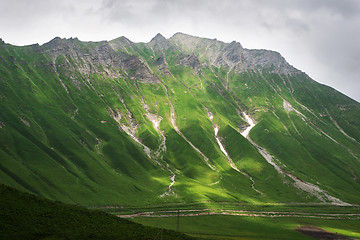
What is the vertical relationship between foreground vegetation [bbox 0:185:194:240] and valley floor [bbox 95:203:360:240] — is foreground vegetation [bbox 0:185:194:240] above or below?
above

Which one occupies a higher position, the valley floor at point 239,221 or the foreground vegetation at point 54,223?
the foreground vegetation at point 54,223

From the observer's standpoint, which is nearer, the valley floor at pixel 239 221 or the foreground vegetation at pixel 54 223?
the foreground vegetation at pixel 54 223

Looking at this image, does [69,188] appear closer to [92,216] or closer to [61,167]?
[61,167]

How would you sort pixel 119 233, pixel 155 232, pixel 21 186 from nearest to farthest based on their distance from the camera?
pixel 119 233, pixel 155 232, pixel 21 186

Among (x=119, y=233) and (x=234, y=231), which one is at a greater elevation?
(x=119, y=233)

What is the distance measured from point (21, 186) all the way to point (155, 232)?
361 ft

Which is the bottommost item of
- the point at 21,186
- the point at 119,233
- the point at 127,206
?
the point at 127,206

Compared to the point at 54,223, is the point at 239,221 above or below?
below

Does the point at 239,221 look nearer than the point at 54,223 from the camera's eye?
No

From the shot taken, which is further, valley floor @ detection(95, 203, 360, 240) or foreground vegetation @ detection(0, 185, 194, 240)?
valley floor @ detection(95, 203, 360, 240)

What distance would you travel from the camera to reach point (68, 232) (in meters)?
67.6

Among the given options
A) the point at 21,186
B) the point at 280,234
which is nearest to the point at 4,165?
the point at 21,186

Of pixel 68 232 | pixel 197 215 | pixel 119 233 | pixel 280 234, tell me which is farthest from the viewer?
pixel 197 215

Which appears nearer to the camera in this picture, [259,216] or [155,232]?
[155,232]
